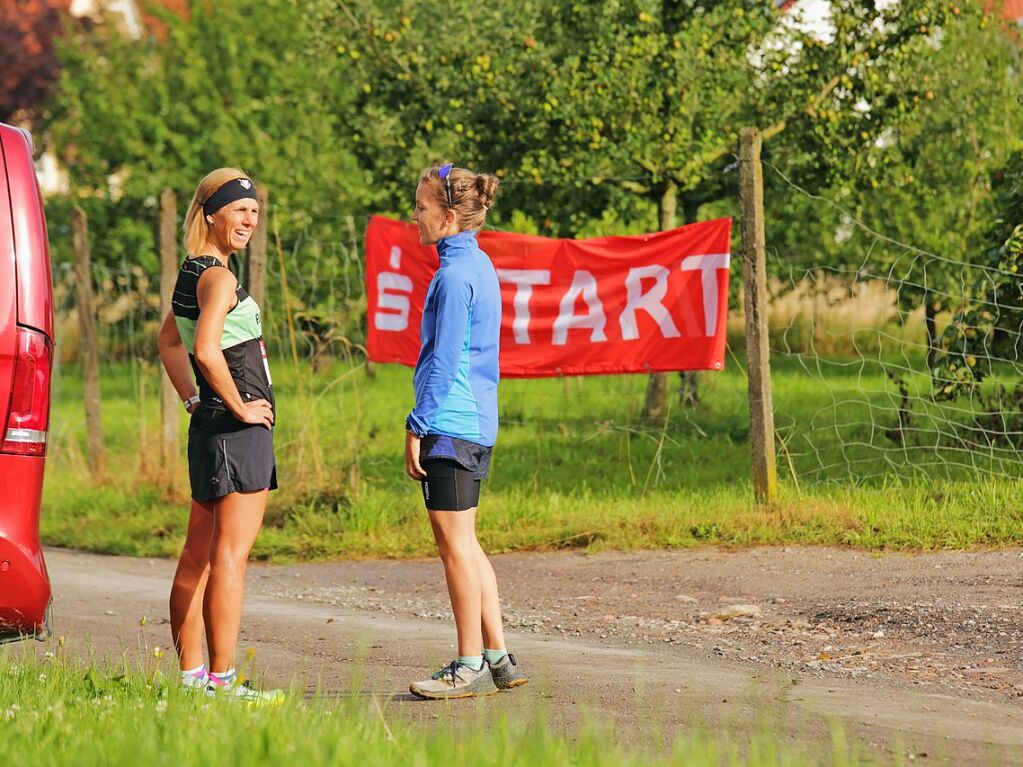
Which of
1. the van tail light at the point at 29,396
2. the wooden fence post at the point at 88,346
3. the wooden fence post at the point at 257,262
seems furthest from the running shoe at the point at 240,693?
the wooden fence post at the point at 88,346

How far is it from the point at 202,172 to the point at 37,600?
81.8ft

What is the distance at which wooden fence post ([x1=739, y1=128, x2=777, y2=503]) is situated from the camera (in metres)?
9.56

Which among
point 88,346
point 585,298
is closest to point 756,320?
point 585,298

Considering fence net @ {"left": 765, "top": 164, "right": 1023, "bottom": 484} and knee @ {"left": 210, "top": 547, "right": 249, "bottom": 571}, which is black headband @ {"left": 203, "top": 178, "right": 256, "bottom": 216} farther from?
fence net @ {"left": 765, "top": 164, "right": 1023, "bottom": 484}

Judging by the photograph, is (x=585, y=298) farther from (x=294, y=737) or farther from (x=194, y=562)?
(x=294, y=737)

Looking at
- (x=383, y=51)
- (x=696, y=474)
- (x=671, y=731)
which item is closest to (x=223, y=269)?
(x=671, y=731)

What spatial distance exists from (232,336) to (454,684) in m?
1.49

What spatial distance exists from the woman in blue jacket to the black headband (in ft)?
2.12

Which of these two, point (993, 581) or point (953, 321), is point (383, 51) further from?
point (993, 581)

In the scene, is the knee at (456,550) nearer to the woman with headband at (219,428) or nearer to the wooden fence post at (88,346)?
the woman with headband at (219,428)

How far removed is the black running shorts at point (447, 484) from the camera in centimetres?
545

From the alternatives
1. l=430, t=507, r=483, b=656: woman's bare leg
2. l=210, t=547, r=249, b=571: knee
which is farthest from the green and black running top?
l=430, t=507, r=483, b=656: woman's bare leg

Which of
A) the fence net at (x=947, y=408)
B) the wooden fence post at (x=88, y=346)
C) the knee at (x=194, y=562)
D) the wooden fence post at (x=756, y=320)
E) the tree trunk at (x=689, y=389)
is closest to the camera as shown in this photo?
the knee at (x=194, y=562)

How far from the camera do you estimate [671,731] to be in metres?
4.82
